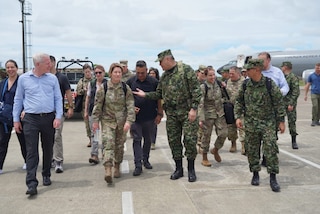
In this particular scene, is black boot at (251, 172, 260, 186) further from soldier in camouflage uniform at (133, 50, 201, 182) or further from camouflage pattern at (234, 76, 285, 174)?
soldier in camouflage uniform at (133, 50, 201, 182)

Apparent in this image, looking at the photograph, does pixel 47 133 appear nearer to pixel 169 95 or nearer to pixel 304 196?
pixel 169 95

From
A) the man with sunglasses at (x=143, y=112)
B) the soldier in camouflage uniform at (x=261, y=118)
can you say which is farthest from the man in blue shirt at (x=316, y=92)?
the man with sunglasses at (x=143, y=112)

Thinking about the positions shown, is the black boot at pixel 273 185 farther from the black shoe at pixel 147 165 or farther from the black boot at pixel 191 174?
the black shoe at pixel 147 165

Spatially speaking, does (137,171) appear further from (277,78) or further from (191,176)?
(277,78)

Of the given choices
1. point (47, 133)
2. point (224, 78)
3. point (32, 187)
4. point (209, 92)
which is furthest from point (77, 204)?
point (224, 78)

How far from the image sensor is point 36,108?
16.4 feet

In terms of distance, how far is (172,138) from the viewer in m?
5.65

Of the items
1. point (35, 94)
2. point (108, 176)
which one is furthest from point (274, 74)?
point (35, 94)

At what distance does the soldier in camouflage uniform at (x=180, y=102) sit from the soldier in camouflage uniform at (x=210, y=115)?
3.30ft

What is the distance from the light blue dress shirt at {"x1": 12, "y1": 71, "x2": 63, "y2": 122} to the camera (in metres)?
5.02

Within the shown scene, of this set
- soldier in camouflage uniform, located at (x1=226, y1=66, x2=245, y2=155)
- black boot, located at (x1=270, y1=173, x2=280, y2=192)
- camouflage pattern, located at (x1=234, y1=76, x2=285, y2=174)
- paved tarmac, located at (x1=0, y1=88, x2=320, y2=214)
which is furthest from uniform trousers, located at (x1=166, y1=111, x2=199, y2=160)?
soldier in camouflage uniform, located at (x1=226, y1=66, x2=245, y2=155)

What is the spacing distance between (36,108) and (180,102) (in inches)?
82.1

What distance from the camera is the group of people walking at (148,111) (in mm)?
5051

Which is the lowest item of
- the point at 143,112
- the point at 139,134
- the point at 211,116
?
the point at 139,134
